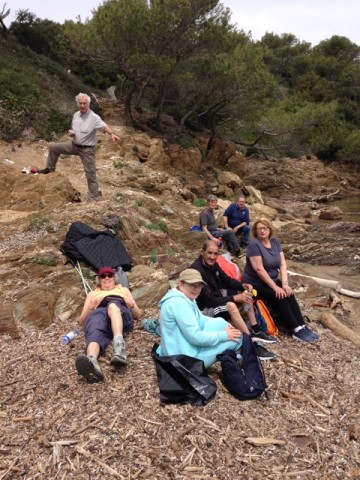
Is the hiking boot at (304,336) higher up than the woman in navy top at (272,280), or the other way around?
the woman in navy top at (272,280)

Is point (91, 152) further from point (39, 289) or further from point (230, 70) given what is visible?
point (230, 70)

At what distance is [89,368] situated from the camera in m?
3.53

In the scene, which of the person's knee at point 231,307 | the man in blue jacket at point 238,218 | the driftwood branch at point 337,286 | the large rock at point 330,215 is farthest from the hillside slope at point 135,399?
the large rock at point 330,215

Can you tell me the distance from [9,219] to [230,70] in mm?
14846

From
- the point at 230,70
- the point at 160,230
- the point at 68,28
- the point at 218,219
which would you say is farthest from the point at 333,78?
the point at 160,230

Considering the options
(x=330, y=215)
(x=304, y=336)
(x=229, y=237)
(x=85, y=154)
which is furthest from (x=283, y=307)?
(x=330, y=215)

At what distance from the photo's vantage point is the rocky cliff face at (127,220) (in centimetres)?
574

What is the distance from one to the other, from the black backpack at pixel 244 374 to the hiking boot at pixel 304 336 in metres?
1.37

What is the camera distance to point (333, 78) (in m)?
43.2

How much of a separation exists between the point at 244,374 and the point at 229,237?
605 centimetres

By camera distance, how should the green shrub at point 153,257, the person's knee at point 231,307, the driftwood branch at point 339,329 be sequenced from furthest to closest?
1. the green shrub at point 153,257
2. the driftwood branch at point 339,329
3. the person's knee at point 231,307

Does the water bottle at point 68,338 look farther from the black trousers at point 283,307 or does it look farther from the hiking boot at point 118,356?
the black trousers at point 283,307

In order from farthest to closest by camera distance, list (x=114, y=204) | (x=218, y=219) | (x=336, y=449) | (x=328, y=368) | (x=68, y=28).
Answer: (x=68, y=28)
(x=218, y=219)
(x=114, y=204)
(x=328, y=368)
(x=336, y=449)

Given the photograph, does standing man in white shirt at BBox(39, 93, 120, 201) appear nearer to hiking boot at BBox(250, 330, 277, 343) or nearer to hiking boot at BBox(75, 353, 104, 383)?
hiking boot at BBox(250, 330, 277, 343)
